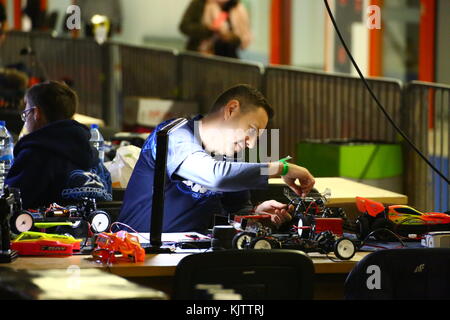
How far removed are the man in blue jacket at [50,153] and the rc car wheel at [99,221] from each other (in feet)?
2.08

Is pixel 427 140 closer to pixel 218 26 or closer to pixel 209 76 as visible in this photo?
pixel 209 76

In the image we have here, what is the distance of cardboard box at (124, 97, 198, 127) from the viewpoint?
36.4 feet

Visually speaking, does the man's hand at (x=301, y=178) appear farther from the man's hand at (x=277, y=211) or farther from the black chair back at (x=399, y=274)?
the black chair back at (x=399, y=274)

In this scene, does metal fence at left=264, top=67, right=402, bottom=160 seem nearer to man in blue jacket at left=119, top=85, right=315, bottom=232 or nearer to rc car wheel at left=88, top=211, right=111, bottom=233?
man in blue jacket at left=119, top=85, right=315, bottom=232

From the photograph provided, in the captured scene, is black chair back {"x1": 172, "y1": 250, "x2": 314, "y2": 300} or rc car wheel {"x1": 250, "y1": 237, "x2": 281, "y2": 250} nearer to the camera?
black chair back {"x1": 172, "y1": 250, "x2": 314, "y2": 300}

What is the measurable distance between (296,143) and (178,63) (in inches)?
117

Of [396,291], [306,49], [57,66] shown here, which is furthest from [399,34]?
[396,291]

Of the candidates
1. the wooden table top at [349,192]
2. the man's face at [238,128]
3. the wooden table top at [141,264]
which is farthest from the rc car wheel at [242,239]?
the wooden table top at [349,192]

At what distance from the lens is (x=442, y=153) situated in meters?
8.15

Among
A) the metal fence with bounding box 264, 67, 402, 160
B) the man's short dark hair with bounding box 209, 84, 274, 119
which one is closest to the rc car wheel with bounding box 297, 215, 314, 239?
the man's short dark hair with bounding box 209, 84, 274, 119

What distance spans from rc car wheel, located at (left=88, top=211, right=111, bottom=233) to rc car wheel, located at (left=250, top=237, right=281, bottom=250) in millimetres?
750

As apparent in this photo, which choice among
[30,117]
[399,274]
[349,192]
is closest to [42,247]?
[399,274]

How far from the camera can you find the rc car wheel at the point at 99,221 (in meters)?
4.63

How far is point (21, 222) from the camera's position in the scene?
176 inches
